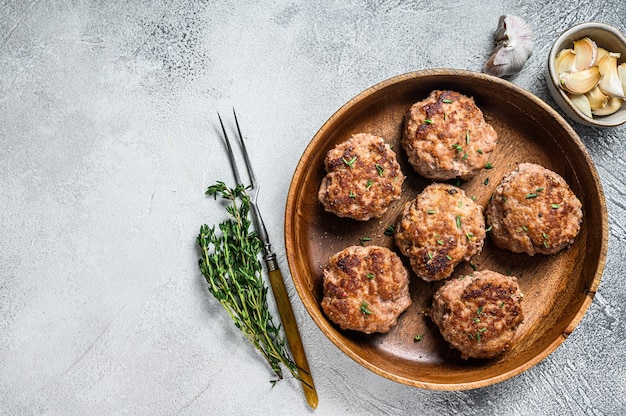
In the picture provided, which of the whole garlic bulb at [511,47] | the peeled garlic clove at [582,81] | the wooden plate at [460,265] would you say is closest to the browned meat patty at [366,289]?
the wooden plate at [460,265]

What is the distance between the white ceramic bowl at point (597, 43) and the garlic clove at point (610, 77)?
0.08 metres

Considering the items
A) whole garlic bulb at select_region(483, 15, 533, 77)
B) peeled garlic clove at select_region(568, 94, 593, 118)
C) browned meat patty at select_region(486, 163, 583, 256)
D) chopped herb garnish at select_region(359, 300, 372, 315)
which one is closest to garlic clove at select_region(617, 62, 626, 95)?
peeled garlic clove at select_region(568, 94, 593, 118)

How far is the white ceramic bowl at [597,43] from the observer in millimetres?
3432

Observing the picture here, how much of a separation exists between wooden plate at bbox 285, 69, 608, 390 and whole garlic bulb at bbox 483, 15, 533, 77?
0.79 ft

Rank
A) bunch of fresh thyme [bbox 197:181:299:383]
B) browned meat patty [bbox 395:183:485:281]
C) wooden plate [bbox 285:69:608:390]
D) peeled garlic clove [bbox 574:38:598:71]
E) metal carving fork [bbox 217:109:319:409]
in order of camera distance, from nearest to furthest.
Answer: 1. browned meat patty [bbox 395:183:485:281]
2. wooden plate [bbox 285:69:608:390]
3. peeled garlic clove [bbox 574:38:598:71]
4. bunch of fresh thyme [bbox 197:181:299:383]
5. metal carving fork [bbox 217:109:319:409]

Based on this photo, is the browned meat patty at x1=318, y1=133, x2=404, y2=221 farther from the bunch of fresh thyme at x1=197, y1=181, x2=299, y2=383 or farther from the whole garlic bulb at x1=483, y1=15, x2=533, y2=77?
the whole garlic bulb at x1=483, y1=15, x2=533, y2=77

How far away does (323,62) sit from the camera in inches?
148

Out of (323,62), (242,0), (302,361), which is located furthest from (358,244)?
(242,0)

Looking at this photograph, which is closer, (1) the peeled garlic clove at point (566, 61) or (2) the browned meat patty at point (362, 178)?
(2) the browned meat patty at point (362, 178)

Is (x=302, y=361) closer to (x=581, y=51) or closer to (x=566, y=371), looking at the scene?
(x=566, y=371)

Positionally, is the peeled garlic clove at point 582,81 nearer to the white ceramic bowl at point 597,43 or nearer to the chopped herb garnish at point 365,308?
the white ceramic bowl at point 597,43

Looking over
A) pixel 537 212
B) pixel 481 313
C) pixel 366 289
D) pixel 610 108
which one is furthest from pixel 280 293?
pixel 610 108

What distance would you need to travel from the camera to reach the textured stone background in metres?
3.73

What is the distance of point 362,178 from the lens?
10.8 ft
